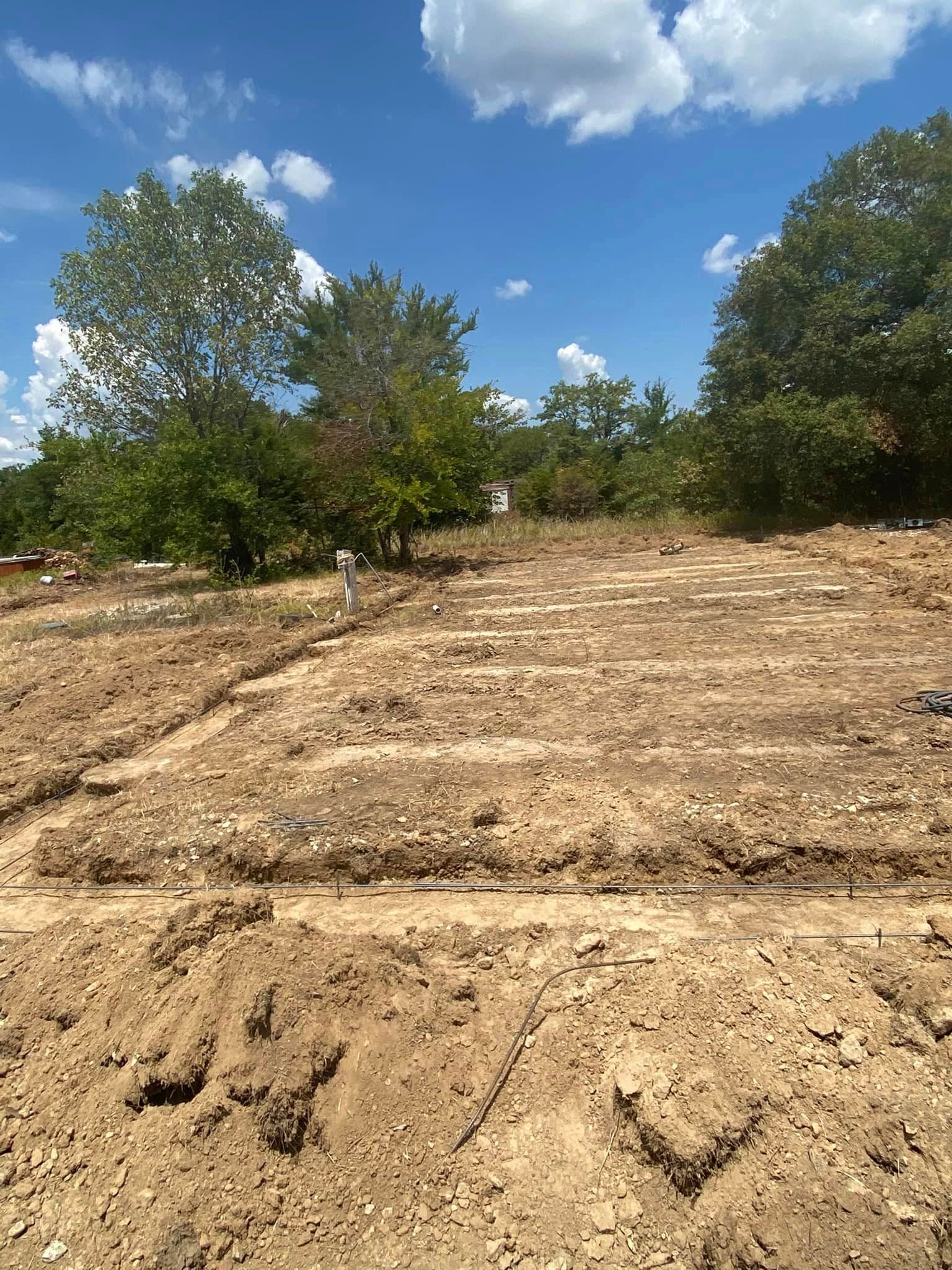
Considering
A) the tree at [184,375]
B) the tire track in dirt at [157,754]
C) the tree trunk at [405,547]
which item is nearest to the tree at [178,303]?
the tree at [184,375]

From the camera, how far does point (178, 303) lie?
53.7 ft

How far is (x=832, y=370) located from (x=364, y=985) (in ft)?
57.6

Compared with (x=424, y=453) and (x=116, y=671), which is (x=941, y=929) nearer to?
(x=116, y=671)

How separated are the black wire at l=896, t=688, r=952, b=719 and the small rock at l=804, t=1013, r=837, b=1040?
3.15 meters

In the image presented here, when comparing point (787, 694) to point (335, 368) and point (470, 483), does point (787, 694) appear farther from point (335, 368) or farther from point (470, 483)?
point (335, 368)

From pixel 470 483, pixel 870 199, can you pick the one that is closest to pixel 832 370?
pixel 870 199

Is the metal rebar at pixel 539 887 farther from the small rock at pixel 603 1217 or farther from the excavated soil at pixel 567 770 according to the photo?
the small rock at pixel 603 1217

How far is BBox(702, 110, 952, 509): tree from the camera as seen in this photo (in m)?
→ 15.0

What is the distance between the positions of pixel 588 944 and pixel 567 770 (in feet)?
5.27

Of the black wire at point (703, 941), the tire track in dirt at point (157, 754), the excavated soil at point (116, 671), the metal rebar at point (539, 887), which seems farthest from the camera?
the excavated soil at point (116, 671)

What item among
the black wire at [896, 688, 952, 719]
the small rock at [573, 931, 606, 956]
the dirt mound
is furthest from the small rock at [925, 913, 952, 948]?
the dirt mound

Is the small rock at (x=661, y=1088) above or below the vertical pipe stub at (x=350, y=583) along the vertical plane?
below

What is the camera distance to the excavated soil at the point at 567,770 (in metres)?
3.45

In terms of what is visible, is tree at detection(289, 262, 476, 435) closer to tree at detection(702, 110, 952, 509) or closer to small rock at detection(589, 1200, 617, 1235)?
tree at detection(702, 110, 952, 509)
